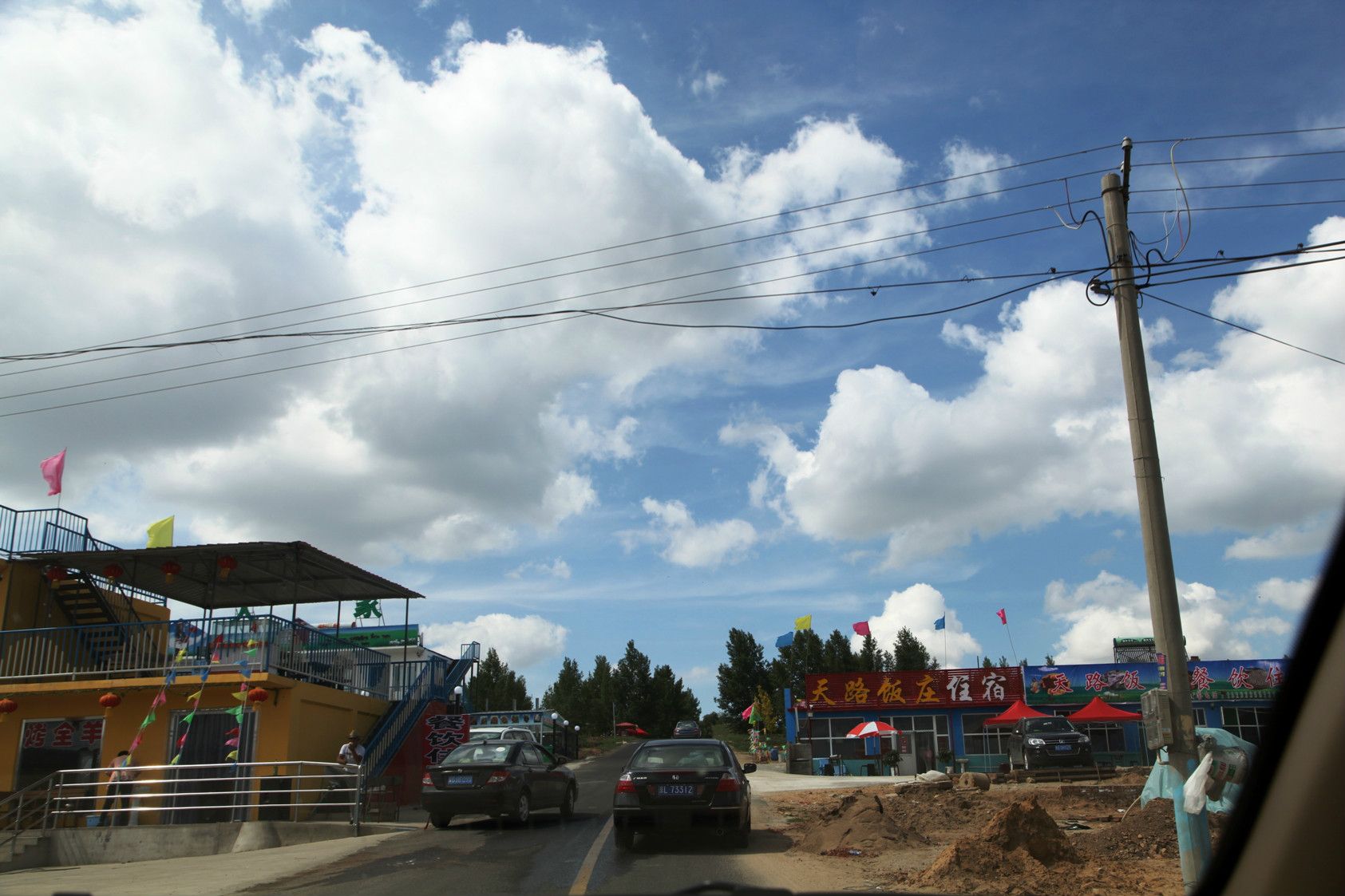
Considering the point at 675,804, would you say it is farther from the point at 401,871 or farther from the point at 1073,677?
the point at 1073,677

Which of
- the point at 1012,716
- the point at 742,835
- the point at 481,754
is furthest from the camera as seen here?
the point at 1012,716

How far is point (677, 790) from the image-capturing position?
1296cm

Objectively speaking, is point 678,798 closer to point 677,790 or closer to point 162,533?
point 677,790

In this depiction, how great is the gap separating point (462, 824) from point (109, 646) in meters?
10.8

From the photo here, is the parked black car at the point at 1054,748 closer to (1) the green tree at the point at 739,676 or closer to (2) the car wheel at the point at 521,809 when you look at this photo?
(2) the car wheel at the point at 521,809

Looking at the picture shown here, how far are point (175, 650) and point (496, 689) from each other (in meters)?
53.6

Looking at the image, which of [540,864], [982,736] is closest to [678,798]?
[540,864]

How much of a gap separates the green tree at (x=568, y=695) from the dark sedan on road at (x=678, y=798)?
226 feet

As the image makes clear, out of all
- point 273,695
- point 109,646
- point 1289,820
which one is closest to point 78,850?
point 273,695

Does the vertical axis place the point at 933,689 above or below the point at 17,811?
above

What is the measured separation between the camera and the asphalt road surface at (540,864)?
10.2 meters

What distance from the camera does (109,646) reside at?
894 inches

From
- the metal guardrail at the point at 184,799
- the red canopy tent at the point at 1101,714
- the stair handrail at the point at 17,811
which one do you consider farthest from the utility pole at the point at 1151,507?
the red canopy tent at the point at 1101,714

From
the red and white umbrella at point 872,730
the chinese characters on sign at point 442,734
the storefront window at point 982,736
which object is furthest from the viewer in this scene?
the storefront window at point 982,736
